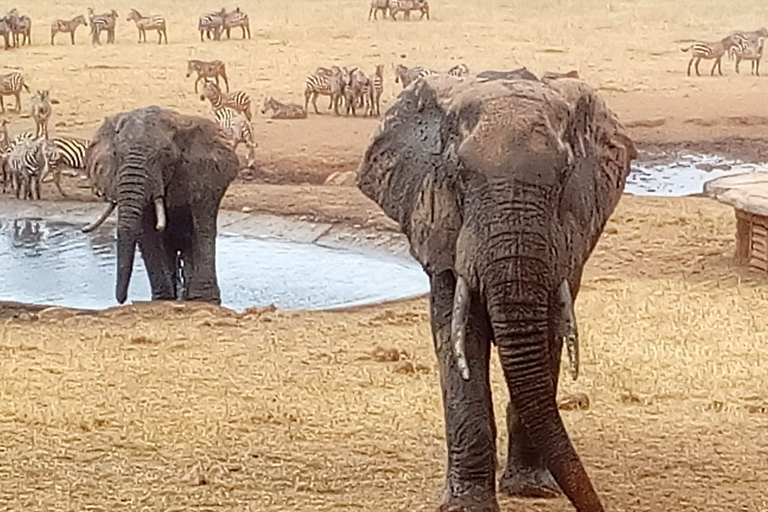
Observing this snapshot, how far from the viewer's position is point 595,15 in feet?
90.9

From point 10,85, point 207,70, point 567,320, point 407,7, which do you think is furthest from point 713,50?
point 567,320

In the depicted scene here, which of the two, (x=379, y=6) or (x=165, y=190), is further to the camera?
(x=379, y=6)

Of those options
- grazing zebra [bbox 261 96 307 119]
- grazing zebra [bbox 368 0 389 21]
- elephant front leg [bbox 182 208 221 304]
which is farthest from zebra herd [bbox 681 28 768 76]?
elephant front leg [bbox 182 208 221 304]

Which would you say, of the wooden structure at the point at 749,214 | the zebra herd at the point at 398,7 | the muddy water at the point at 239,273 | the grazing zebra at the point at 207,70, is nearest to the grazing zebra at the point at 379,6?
the zebra herd at the point at 398,7

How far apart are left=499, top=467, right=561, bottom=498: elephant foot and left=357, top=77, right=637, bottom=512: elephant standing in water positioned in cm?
13

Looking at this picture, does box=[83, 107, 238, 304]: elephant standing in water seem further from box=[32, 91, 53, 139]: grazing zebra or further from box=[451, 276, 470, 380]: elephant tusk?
box=[32, 91, 53, 139]: grazing zebra

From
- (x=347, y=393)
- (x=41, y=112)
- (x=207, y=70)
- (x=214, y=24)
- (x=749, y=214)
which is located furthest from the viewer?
(x=214, y=24)

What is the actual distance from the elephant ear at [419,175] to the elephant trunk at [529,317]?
0.30 meters

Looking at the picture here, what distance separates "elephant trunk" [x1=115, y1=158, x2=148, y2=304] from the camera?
895 centimetres

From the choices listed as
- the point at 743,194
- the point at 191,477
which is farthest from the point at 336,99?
the point at 191,477

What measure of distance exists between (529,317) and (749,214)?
19.0 feet

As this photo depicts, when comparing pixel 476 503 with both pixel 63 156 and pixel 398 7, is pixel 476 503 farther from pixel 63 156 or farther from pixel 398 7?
pixel 398 7

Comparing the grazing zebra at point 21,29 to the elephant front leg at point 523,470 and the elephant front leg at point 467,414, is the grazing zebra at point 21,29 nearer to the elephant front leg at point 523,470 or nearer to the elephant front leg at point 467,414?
the elephant front leg at point 523,470

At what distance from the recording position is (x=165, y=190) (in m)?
9.31
